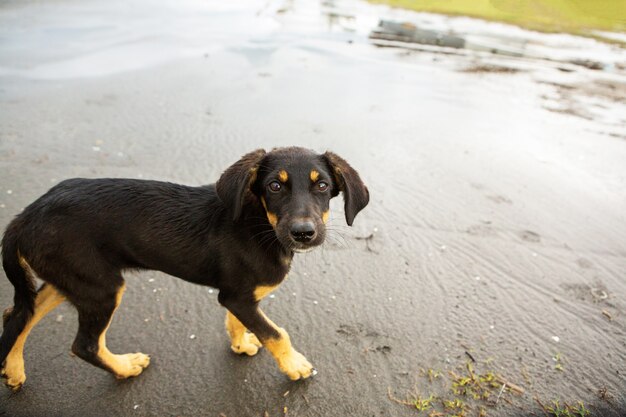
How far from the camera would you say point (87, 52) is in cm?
1034

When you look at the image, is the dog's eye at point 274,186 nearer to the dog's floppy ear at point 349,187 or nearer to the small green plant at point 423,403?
the dog's floppy ear at point 349,187

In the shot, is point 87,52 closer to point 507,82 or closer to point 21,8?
point 21,8

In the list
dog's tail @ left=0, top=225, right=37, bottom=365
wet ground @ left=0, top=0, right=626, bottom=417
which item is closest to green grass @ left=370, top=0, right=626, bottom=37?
wet ground @ left=0, top=0, right=626, bottom=417

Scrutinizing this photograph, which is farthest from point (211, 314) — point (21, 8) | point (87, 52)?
point (21, 8)

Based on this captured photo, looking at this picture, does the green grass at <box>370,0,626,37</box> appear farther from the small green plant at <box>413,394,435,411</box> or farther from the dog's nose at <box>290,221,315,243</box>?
the dog's nose at <box>290,221,315,243</box>

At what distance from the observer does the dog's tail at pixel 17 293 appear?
2.61 metres

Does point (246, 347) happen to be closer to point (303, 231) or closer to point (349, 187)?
point (303, 231)

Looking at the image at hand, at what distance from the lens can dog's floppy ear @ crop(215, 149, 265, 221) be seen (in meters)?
2.68

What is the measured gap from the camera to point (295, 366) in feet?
10.3

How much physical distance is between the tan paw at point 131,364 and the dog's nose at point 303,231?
1703 mm

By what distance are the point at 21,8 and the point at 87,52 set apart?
6.25 meters

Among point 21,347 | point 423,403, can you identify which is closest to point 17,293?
point 21,347

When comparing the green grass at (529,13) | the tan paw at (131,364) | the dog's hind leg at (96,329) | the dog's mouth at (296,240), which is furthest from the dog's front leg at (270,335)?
the green grass at (529,13)

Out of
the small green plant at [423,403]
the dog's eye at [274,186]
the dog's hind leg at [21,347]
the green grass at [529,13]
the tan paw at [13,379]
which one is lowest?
the small green plant at [423,403]
